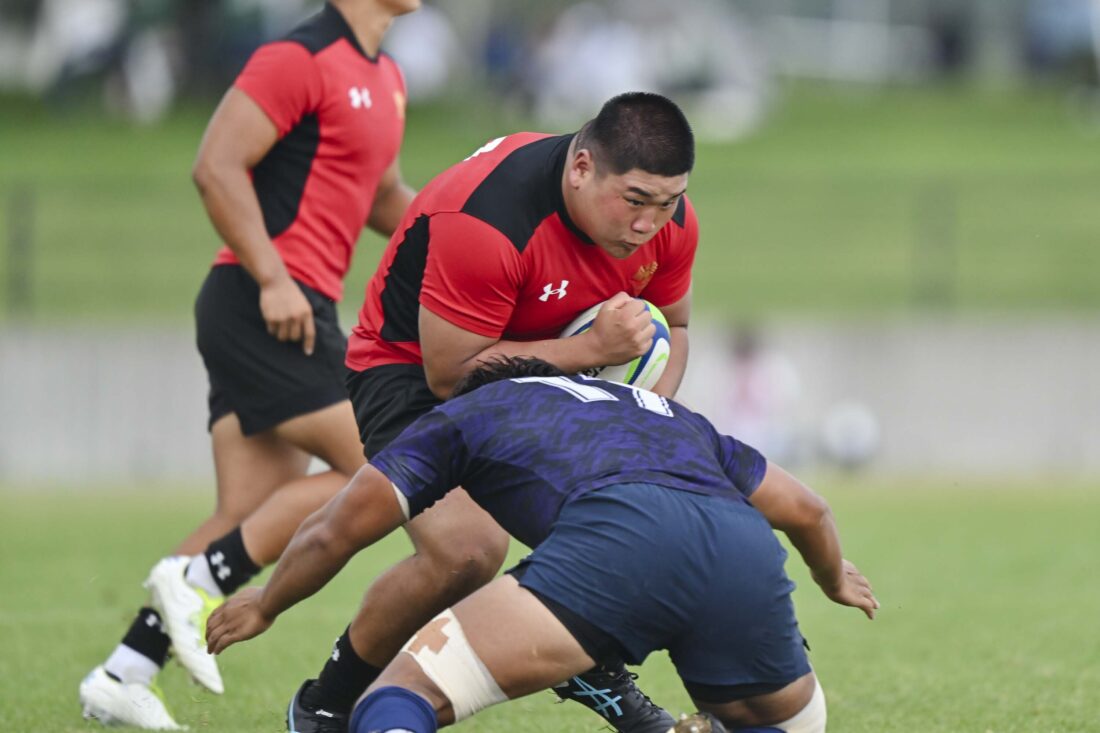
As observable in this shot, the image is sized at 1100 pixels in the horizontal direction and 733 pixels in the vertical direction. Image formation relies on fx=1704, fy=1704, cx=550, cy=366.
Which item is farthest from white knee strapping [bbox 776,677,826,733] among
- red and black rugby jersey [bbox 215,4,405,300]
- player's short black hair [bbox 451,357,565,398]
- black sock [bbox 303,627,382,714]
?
red and black rugby jersey [bbox 215,4,405,300]

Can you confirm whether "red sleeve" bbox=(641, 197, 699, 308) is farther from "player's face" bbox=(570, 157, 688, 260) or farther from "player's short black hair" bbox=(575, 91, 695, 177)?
"player's short black hair" bbox=(575, 91, 695, 177)

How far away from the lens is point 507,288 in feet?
16.4

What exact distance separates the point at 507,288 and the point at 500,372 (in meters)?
0.40

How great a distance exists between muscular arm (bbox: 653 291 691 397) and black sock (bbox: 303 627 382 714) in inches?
49.9

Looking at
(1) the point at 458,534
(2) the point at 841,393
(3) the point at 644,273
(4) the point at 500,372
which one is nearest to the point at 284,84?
(3) the point at 644,273

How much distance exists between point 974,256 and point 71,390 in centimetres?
979

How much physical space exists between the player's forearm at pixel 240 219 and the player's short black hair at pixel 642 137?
1.48 metres

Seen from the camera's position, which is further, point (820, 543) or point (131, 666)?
point (131, 666)

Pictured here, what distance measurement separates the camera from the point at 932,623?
24.8 ft

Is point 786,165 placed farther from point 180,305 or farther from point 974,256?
point 180,305

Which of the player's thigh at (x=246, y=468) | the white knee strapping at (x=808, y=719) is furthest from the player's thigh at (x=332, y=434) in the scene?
the white knee strapping at (x=808, y=719)

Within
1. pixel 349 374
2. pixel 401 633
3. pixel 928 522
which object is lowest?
pixel 928 522

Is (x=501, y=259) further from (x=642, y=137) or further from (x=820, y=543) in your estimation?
(x=820, y=543)

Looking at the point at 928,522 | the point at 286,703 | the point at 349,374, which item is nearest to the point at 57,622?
the point at 286,703
